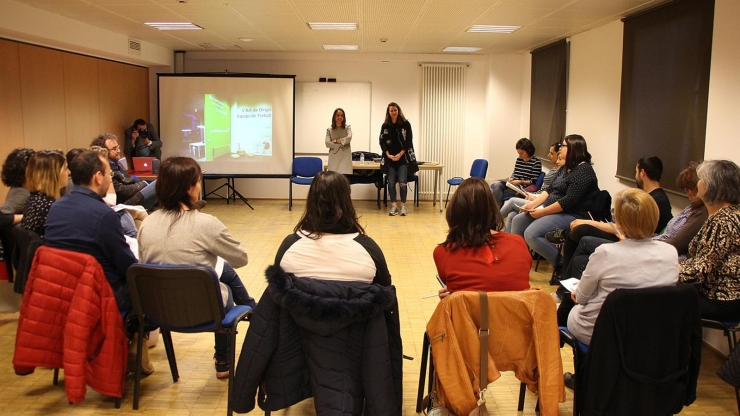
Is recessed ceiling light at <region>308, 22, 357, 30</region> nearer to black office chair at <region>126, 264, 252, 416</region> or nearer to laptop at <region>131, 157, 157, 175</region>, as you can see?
laptop at <region>131, 157, 157, 175</region>

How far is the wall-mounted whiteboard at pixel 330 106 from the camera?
10.3 meters

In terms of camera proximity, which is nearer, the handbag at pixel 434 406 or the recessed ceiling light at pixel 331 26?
the handbag at pixel 434 406

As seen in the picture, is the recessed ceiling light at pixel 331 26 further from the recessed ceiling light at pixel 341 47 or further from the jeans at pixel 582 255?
the jeans at pixel 582 255

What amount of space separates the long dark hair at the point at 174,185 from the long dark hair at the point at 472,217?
127 centimetres

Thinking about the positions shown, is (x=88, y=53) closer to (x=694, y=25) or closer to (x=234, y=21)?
(x=234, y=21)

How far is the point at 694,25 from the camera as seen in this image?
488 cm

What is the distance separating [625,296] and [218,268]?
1868mm

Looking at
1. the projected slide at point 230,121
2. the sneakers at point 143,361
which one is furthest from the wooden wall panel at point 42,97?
the sneakers at point 143,361

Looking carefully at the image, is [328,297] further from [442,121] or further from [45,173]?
[442,121]

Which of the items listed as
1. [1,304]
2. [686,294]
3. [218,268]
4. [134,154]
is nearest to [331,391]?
[218,268]

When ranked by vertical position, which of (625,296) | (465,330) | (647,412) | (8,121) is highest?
(8,121)

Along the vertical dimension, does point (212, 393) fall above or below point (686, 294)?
A: below

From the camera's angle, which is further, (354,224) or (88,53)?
(88,53)

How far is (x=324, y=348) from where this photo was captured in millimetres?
2379
